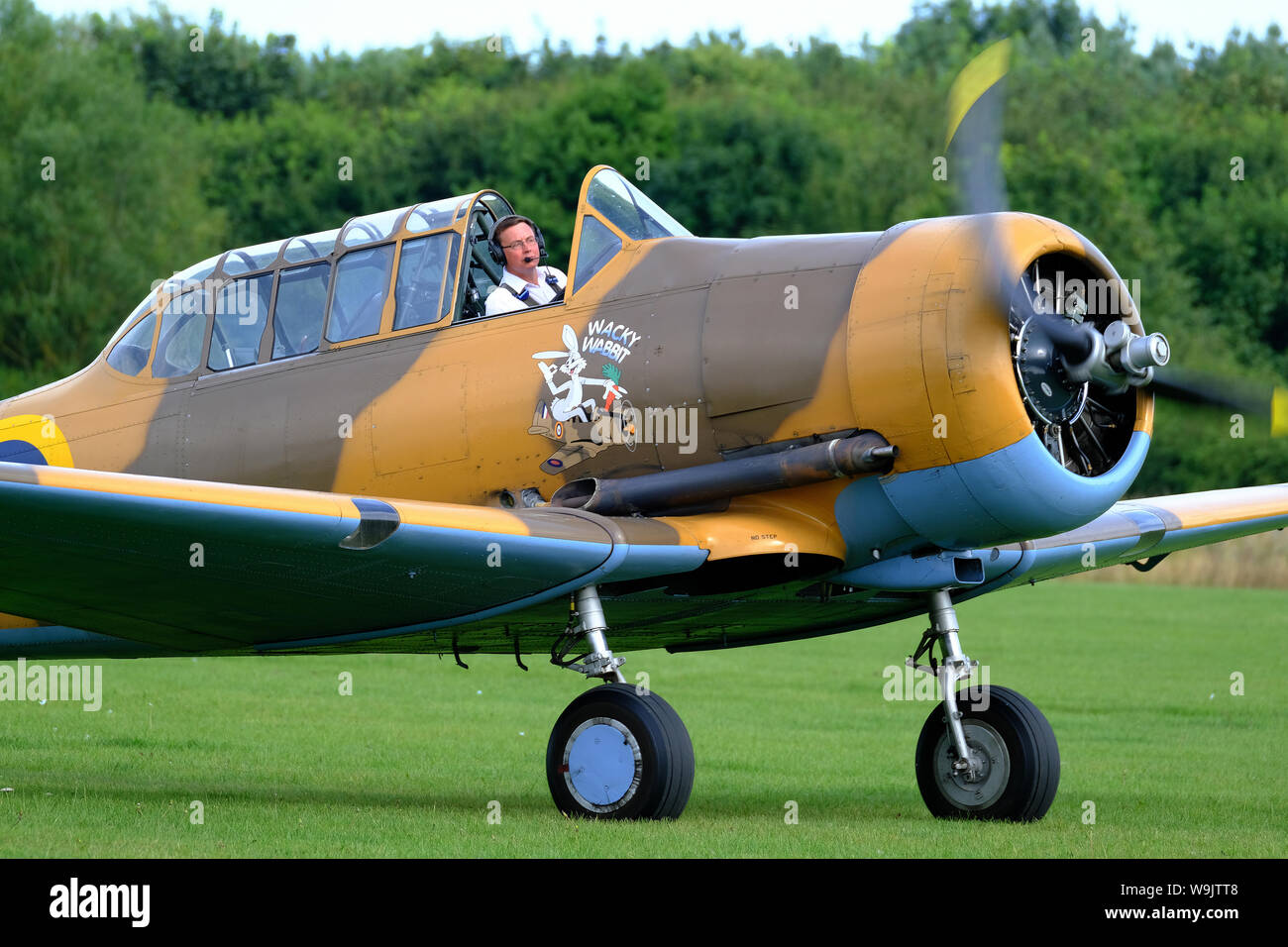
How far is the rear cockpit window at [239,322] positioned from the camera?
1051cm

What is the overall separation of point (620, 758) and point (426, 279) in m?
3.11

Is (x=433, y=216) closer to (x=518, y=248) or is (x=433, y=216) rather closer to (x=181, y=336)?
(x=518, y=248)

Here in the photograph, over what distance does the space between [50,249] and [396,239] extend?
145 feet

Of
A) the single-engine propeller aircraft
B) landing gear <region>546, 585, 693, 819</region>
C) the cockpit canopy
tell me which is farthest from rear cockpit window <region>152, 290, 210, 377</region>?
landing gear <region>546, 585, 693, 819</region>

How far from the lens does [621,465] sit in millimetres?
9172

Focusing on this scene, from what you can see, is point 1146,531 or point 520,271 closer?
point 520,271

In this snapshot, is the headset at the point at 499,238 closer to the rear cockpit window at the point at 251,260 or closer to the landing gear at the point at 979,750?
the rear cockpit window at the point at 251,260

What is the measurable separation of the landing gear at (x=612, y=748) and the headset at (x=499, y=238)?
7.69ft

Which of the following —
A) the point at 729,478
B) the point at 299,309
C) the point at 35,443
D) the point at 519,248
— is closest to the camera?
the point at 729,478

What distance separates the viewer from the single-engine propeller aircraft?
8.33m

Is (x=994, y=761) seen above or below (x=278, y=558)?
below

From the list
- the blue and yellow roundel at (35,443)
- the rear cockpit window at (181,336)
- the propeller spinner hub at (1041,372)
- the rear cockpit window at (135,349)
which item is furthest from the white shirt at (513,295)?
the blue and yellow roundel at (35,443)

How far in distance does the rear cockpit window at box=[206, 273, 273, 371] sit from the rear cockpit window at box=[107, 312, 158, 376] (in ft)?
1.84

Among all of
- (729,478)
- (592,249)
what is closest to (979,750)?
(729,478)
